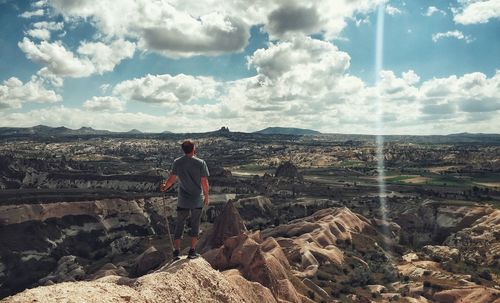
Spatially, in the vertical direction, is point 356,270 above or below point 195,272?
below

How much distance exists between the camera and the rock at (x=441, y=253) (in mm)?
80156

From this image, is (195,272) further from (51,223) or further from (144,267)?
(51,223)

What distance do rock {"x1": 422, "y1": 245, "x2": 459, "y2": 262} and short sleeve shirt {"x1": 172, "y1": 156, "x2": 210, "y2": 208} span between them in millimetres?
74157

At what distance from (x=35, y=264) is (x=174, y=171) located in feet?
288

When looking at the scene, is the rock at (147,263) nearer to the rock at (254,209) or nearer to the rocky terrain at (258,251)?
the rocky terrain at (258,251)

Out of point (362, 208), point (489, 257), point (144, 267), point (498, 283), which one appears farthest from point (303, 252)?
point (362, 208)

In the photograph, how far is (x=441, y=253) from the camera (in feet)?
280

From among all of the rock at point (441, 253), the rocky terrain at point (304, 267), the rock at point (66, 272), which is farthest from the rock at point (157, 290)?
the rock at point (441, 253)

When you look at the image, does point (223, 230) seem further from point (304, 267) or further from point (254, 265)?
point (254, 265)

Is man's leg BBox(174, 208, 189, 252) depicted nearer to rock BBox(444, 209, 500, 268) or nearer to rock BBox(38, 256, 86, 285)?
rock BBox(38, 256, 86, 285)

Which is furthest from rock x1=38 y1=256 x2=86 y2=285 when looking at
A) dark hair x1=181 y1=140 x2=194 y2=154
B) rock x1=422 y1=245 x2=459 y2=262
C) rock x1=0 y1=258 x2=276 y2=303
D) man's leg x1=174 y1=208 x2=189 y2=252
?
dark hair x1=181 y1=140 x2=194 y2=154

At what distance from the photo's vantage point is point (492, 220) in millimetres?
100188

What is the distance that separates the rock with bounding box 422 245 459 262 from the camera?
8016 centimetres

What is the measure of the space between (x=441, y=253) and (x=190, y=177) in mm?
81519
